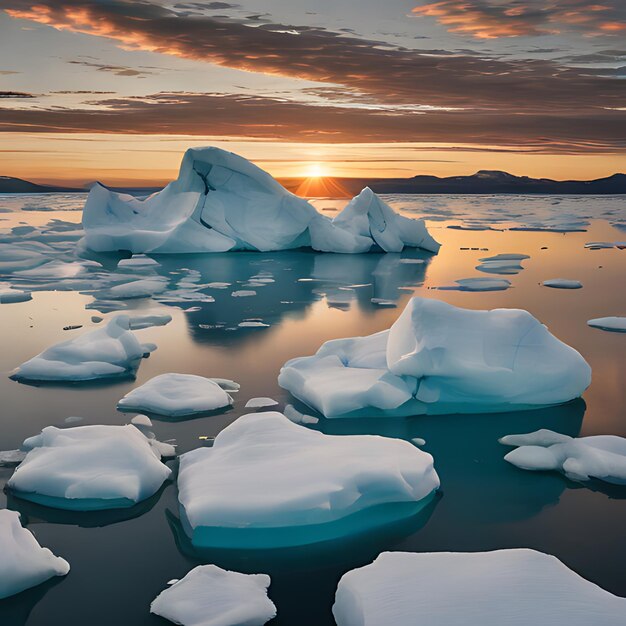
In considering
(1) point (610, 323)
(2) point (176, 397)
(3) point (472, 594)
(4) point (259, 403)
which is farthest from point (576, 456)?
(1) point (610, 323)

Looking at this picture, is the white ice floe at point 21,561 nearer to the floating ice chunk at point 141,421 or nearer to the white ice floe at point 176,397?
the floating ice chunk at point 141,421

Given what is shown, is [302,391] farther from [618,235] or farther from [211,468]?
[618,235]

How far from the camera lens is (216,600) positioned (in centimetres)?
307

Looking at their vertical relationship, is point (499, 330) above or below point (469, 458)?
above

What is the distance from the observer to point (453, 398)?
5738 millimetres

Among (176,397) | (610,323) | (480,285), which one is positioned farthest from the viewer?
(480,285)

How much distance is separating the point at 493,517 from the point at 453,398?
185cm

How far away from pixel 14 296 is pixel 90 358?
4.55 m

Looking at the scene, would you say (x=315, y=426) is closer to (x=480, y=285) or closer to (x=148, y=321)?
(x=148, y=321)

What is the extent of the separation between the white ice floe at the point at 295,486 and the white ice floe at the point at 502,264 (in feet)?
33.1

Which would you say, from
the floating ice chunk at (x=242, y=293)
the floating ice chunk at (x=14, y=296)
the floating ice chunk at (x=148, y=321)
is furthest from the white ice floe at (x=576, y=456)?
the floating ice chunk at (x=14, y=296)

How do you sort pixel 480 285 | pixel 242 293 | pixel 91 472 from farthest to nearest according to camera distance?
pixel 480 285 → pixel 242 293 → pixel 91 472

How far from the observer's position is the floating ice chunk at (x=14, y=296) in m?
10.4

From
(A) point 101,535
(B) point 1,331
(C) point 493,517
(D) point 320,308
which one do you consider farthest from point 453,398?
(B) point 1,331
